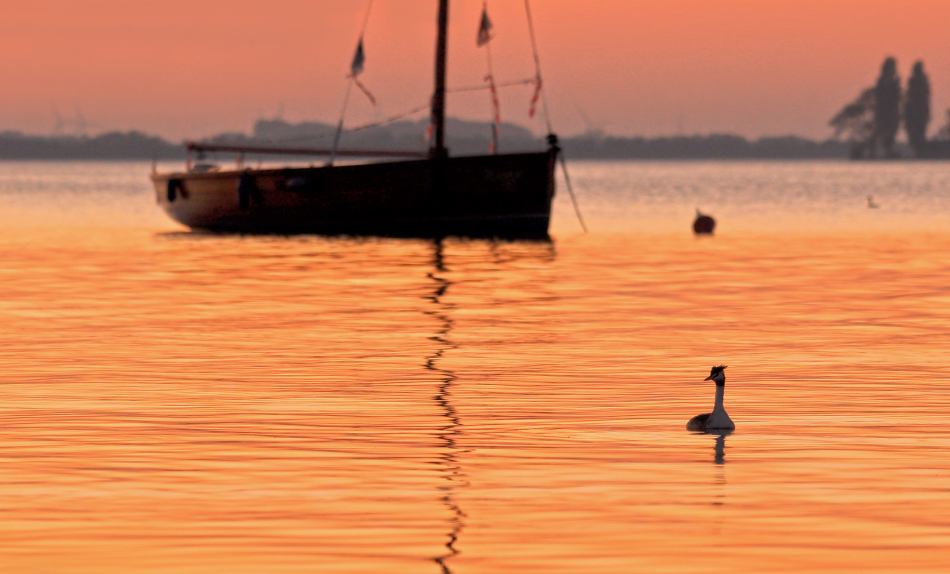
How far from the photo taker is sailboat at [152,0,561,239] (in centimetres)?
4538

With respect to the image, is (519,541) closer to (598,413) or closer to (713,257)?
(598,413)

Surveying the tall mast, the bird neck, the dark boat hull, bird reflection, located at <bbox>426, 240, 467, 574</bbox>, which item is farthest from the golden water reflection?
the tall mast

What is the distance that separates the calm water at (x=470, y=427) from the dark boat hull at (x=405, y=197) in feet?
48.0

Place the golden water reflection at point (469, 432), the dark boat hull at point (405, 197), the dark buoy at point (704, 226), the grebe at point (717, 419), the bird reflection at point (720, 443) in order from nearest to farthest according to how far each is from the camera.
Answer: the golden water reflection at point (469, 432)
the bird reflection at point (720, 443)
the grebe at point (717, 419)
the dark boat hull at point (405, 197)
the dark buoy at point (704, 226)

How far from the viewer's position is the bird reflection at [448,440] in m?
8.89

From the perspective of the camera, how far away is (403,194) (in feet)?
152

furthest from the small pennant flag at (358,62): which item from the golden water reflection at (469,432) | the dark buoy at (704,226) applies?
the golden water reflection at (469,432)

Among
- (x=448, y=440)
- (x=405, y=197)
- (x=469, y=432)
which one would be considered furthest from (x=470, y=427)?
(x=405, y=197)

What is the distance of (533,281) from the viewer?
3103cm

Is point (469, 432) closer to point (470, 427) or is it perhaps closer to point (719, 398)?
point (470, 427)

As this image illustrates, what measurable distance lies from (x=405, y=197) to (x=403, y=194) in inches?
4.1

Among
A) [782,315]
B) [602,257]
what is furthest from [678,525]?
[602,257]

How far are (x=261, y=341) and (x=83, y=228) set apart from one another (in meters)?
40.6

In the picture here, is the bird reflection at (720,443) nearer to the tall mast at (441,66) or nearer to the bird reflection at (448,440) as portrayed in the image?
the bird reflection at (448,440)
